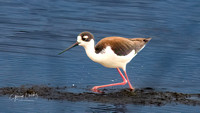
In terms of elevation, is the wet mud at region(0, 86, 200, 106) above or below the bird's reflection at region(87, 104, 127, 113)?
above

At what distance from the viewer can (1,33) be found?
1587 centimetres

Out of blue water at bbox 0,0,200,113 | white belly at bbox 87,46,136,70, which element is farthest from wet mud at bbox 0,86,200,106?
white belly at bbox 87,46,136,70

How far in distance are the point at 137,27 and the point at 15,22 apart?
401 cm

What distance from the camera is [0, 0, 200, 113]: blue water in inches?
376

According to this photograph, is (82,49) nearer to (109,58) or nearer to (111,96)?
(109,58)

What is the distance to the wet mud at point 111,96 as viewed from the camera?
10.1 m

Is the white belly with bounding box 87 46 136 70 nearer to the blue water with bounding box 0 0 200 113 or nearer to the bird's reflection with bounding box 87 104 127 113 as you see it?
the blue water with bounding box 0 0 200 113

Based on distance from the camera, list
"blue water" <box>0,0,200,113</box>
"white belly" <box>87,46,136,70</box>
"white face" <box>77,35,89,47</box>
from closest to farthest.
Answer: "blue water" <box>0,0,200,113</box>
"white face" <box>77,35,89,47</box>
"white belly" <box>87,46,136,70</box>

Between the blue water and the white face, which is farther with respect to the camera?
the white face

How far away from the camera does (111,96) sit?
10.6m

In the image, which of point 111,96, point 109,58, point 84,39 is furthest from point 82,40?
point 111,96

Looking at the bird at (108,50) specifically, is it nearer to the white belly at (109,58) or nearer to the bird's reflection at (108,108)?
the white belly at (109,58)

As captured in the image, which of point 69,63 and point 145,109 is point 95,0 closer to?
point 69,63

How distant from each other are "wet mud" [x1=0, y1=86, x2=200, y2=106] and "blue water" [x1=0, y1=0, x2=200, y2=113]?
29 cm
